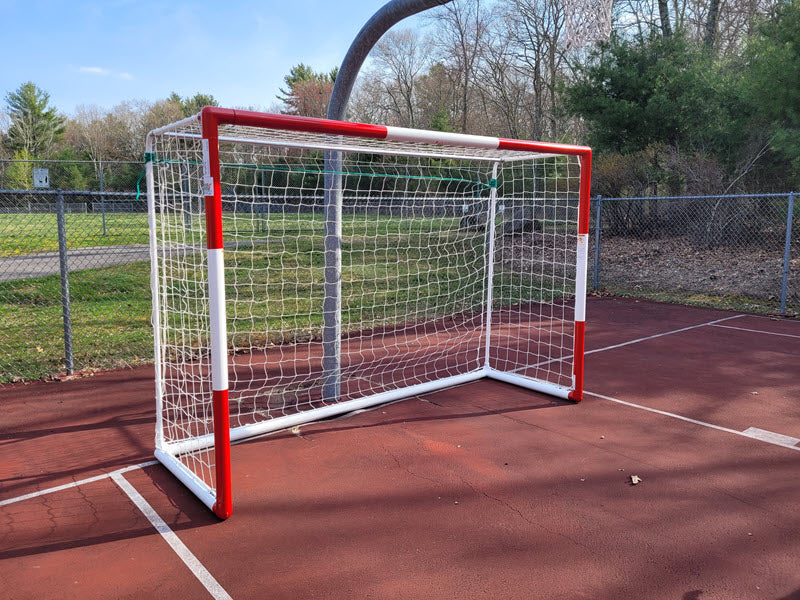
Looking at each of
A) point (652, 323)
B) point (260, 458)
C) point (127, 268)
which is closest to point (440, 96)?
point (127, 268)

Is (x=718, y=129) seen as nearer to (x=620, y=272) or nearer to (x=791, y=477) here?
(x=620, y=272)

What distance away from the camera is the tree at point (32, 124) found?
34.9 m

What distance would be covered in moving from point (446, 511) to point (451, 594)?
774mm

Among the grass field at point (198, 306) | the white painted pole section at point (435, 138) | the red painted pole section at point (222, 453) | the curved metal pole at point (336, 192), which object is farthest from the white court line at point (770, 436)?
the red painted pole section at point (222, 453)

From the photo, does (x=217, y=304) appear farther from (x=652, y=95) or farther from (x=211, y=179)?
(x=652, y=95)

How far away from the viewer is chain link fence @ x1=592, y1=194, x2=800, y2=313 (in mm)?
11352

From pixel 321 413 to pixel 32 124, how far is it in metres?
42.2

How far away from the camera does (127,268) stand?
41.2 feet

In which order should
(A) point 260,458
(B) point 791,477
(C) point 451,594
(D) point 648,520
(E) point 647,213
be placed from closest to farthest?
(C) point 451,594 → (D) point 648,520 → (B) point 791,477 → (A) point 260,458 → (E) point 647,213

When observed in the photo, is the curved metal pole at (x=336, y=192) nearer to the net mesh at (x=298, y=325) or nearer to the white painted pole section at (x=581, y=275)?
the net mesh at (x=298, y=325)

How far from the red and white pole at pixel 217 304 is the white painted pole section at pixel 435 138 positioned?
1.26 metres

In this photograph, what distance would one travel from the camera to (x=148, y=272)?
12.2 meters

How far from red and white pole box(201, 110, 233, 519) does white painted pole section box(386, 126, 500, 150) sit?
1255 mm

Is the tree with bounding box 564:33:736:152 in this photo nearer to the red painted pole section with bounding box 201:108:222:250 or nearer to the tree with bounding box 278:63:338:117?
the red painted pole section with bounding box 201:108:222:250
